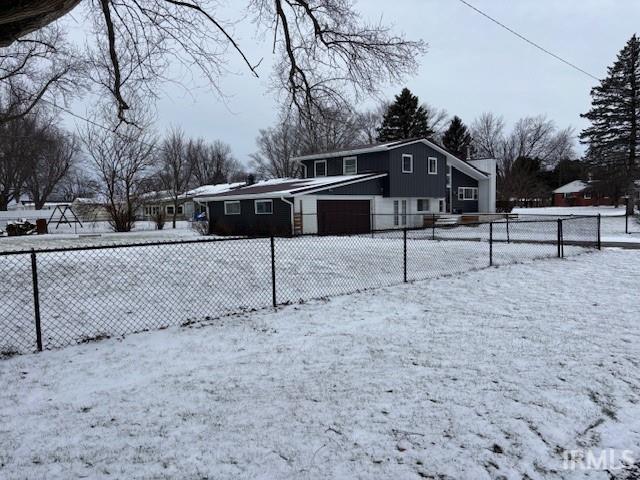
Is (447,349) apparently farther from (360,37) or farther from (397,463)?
(360,37)

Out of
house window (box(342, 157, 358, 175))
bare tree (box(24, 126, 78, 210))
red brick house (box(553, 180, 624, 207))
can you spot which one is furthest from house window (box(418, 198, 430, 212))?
bare tree (box(24, 126, 78, 210))

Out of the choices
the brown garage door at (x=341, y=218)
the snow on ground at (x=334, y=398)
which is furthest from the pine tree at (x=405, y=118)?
the snow on ground at (x=334, y=398)

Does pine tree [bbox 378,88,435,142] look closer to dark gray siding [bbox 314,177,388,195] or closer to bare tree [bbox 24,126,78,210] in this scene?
dark gray siding [bbox 314,177,388,195]

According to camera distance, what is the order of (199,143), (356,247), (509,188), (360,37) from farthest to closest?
(199,143) → (509,188) → (356,247) → (360,37)

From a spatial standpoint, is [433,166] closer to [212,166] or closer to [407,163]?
[407,163]

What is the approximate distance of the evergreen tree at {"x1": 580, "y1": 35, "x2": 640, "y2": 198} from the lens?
42094 mm

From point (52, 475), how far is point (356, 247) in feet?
43.0

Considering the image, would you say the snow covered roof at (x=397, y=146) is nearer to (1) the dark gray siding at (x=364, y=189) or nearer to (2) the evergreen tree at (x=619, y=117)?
(1) the dark gray siding at (x=364, y=189)

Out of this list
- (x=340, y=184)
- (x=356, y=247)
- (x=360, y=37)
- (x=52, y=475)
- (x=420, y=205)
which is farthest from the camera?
(x=420, y=205)

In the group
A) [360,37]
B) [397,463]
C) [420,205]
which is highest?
[360,37]

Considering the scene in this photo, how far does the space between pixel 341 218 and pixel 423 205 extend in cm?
920

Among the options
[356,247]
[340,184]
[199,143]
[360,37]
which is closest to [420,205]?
[340,184]

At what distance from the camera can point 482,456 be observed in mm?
2707

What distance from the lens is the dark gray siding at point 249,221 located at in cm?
2333
